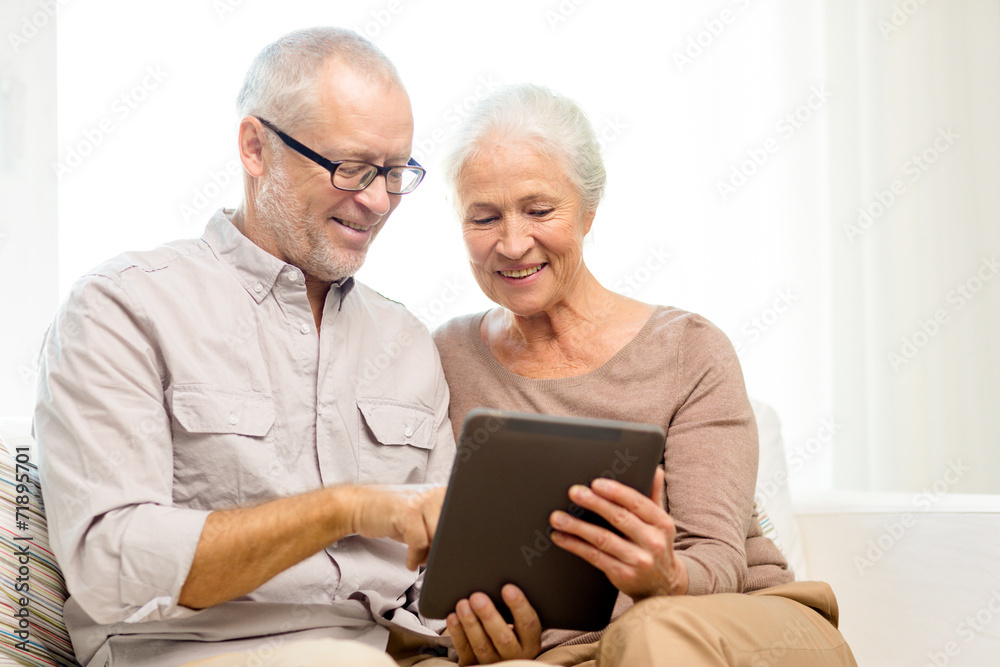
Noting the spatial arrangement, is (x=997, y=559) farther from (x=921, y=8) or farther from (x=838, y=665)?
(x=921, y=8)

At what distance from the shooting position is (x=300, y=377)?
4.43 ft

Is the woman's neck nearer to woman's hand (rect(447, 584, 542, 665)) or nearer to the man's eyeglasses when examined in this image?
the man's eyeglasses

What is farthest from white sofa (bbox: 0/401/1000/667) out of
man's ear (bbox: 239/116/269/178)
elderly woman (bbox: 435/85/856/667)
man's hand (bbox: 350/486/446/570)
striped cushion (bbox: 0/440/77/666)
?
striped cushion (bbox: 0/440/77/666)

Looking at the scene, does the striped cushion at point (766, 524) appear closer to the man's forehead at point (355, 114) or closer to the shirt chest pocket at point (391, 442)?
the shirt chest pocket at point (391, 442)

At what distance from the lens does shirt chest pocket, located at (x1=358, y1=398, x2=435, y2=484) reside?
1388 mm

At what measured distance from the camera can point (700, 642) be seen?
986 millimetres

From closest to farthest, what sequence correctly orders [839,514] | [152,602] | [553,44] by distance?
[152,602], [839,514], [553,44]

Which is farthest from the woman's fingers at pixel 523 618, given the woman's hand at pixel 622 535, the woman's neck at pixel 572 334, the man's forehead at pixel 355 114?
the man's forehead at pixel 355 114

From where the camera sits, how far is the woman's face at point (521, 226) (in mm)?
1508

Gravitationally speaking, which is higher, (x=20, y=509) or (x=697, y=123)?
(x=697, y=123)

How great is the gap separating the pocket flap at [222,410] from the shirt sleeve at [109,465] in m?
0.03

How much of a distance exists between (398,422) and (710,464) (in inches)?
20.1

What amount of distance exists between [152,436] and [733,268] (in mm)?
2205

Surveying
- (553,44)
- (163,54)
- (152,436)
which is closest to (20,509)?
(152,436)
